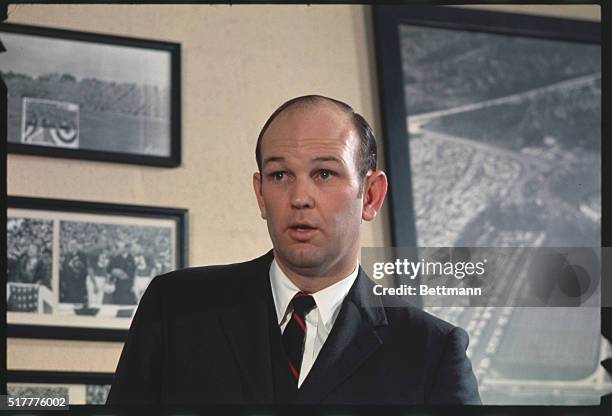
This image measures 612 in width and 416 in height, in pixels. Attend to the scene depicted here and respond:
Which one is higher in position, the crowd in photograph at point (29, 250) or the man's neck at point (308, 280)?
the crowd in photograph at point (29, 250)

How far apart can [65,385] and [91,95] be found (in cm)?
51

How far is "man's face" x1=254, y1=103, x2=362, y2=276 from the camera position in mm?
2006

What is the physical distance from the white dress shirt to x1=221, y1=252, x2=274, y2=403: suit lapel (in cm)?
2

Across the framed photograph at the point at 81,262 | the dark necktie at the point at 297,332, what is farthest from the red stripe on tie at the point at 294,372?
the framed photograph at the point at 81,262

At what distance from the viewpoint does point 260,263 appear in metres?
2.09

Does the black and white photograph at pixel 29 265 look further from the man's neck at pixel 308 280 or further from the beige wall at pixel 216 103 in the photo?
the man's neck at pixel 308 280

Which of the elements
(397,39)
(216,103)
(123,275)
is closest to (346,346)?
(123,275)

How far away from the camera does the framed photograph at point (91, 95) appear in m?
2.27

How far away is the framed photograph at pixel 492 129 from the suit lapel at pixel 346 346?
0.34 m

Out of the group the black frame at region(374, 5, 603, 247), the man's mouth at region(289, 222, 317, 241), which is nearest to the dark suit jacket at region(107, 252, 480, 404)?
the man's mouth at region(289, 222, 317, 241)

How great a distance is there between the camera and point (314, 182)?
201 cm

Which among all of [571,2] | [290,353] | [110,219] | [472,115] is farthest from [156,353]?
[571,2]

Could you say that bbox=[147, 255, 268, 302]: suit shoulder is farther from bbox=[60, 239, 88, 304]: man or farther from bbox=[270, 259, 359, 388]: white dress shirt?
bbox=[60, 239, 88, 304]: man

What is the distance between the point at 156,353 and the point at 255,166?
0.37 m
